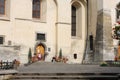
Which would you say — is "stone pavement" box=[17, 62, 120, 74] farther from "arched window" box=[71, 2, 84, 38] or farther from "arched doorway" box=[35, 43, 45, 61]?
"arched window" box=[71, 2, 84, 38]

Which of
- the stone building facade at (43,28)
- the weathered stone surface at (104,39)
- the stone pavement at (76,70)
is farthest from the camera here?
the weathered stone surface at (104,39)

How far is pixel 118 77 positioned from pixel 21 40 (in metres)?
20.6

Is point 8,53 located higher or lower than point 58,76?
higher

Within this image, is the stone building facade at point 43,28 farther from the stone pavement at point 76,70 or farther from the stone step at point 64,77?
the stone step at point 64,77

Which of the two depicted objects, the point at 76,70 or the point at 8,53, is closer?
the point at 76,70

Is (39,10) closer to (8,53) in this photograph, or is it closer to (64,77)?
(8,53)

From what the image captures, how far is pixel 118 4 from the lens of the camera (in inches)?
1545

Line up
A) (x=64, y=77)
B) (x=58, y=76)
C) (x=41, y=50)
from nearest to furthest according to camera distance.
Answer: (x=64, y=77)
(x=58, y=76)
(x=41, y=50)

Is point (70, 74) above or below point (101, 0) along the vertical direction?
below

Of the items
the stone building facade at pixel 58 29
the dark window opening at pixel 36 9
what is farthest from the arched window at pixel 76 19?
the dark window opening at pixel 36 9

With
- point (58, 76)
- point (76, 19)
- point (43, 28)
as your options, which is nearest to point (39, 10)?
point (43, 28)

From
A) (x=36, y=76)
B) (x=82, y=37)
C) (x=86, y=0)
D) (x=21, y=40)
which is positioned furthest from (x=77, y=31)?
(x=36, y=76)

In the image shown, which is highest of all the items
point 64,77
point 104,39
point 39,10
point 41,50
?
point 39,10

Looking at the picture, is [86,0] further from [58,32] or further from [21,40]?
[21,40]
